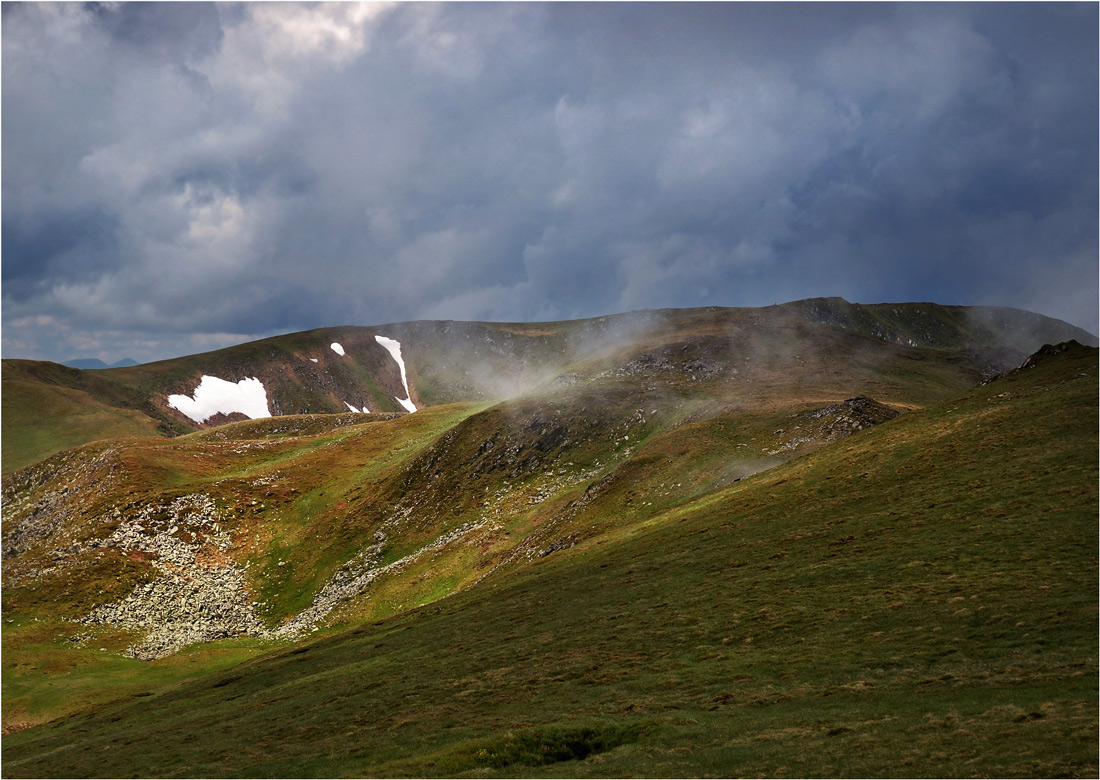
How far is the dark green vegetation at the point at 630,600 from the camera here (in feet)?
86.4

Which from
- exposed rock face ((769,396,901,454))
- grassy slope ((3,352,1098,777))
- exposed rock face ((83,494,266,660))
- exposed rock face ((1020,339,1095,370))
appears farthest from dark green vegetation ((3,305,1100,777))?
exposed rock face ((83,494,266,660))

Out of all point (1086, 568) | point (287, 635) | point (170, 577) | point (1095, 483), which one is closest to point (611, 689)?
point (1086, 568)

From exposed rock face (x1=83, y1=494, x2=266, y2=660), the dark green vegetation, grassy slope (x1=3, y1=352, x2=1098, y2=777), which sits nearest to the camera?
grassy slope (x1=3, y1=352, x2=1098, y2=777)

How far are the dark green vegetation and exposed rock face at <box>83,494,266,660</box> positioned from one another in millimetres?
1476

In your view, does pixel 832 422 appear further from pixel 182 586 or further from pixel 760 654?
pixel 182 586

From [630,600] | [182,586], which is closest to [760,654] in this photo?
[630,600]

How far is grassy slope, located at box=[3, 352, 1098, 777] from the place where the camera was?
79.7ft

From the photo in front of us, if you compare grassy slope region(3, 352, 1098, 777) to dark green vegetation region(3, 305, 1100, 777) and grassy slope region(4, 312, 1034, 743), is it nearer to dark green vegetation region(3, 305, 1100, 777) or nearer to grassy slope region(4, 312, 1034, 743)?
dark green vegetation region(3, 305, 1100, 777)

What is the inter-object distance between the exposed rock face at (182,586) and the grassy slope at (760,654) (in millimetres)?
31209

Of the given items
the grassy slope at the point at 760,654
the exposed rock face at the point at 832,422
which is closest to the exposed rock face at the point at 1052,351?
the grassy slope at the point at 760,654

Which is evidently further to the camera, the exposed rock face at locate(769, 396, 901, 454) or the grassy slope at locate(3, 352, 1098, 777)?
the exposed rock face at locate(769, 396, 901, 454)

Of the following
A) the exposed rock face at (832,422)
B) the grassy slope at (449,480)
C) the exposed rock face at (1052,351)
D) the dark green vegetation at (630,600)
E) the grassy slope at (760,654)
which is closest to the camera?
the grassy slope at (760,654)

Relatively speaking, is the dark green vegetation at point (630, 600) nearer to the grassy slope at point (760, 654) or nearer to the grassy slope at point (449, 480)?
the grassy slope at point (760, 654)

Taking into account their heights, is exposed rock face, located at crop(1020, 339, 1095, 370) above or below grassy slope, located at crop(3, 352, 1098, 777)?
above
